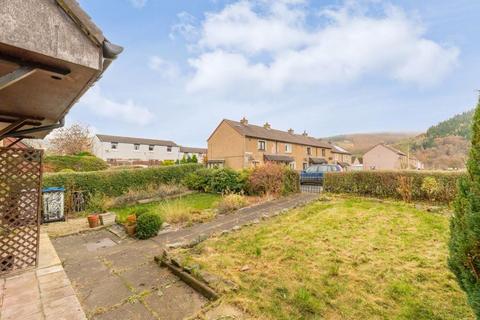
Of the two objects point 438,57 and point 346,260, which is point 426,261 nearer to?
point 346,260

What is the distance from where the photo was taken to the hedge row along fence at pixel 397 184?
394 inches

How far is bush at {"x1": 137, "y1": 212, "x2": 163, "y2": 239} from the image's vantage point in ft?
22.3

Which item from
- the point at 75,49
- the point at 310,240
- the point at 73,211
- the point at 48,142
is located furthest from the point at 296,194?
the point at 48,142

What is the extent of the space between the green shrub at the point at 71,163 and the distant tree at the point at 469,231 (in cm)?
2278

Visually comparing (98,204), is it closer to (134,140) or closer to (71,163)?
(71,163)

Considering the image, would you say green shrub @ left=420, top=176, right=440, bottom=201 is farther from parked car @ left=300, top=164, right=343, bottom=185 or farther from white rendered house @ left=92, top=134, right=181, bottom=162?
white rendered house @ left=92, top=134, right=181, bottom=162

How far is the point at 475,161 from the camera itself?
84.7 inches

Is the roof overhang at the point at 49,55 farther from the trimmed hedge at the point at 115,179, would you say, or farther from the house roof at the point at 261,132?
the house roof at the point at 261,132

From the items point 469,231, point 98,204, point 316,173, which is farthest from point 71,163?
point 469,231

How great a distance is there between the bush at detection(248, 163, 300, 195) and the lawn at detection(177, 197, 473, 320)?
5.54 m

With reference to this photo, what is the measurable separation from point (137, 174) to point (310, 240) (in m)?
11.7

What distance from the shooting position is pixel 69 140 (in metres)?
30.7

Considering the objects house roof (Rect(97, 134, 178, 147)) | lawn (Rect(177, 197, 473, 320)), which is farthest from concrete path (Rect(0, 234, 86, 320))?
house roof (Rect(97, 134, 178, 147))

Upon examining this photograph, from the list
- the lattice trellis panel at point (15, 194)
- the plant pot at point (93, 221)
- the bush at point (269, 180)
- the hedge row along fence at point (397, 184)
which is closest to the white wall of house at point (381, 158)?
the hedge row along fence at point (397, 184)
